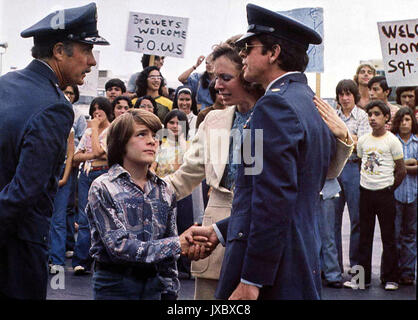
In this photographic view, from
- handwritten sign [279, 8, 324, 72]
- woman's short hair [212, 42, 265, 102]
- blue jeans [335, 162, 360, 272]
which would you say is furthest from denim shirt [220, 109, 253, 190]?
handwritten sign [279, 8, 324, 72]

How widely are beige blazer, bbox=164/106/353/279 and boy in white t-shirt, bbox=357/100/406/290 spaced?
13.7 feet

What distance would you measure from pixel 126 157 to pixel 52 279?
4.81 m

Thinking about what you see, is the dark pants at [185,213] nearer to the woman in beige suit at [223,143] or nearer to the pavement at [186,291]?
the pavement at [186,291]

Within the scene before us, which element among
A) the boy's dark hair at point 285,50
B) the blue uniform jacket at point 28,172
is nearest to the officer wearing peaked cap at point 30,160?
the blue uniform jacket at point 28,172

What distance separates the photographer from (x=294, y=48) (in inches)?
147

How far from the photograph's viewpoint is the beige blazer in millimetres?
4352

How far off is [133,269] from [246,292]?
77 cm

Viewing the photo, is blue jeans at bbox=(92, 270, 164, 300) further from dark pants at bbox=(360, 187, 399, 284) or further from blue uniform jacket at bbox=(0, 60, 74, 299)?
dark pants at bbox=(360, 187, 399, 284)

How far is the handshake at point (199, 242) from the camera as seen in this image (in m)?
4.09

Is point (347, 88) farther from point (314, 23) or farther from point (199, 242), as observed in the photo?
point (199, 242)

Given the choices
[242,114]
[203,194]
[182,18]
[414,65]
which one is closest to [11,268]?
[242,114]

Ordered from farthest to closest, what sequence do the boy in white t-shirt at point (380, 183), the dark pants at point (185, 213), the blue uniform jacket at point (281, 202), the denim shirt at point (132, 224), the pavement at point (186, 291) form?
the dark pants at point (185, 213)
the boy in white t-shirt at point (380, 183)
the pavement at point (186, 291)
the denim shirt at point (132, 224)
the blue uniform jacket at point (281, 202)

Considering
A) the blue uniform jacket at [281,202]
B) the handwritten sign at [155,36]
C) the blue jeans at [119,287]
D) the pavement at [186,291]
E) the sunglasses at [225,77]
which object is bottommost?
the pavement at [186,291]
